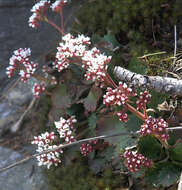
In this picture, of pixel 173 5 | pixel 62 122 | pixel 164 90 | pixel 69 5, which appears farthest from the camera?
pixel 69 5

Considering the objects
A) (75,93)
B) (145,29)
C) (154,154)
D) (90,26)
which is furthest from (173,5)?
(154,154)

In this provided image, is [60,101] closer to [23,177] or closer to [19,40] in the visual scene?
[23,177]

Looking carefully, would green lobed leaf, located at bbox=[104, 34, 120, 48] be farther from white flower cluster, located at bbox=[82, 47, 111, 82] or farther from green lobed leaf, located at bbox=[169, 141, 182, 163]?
green lobed leaf, located at bbox=[169, 141, 182, 163]

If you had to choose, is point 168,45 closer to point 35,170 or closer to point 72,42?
point 72,42

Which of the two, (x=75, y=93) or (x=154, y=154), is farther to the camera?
(x=75, y=93)

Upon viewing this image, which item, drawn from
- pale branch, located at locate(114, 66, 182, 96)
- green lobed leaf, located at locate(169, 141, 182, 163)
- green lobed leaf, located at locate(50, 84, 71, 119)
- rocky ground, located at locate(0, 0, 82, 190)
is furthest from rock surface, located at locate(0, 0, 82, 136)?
green lobed leaf, located at locate(169, 141, 182, 163)
